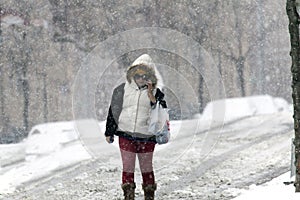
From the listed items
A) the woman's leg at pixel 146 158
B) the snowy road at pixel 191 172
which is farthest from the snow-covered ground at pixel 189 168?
the woman's leg at pixel 146 158

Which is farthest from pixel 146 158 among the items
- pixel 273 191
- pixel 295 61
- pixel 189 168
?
pixel 189 168

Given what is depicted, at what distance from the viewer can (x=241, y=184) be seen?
26.2 ft

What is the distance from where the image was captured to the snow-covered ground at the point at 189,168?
25.3 ft

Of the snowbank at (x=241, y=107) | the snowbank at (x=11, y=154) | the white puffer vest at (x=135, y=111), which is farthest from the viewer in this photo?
the snowbank at (x=241, y=107)

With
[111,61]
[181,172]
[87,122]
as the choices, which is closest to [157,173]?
[181,172]

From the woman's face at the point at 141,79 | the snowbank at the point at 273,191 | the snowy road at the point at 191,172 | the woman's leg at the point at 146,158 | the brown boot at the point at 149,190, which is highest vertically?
the woman's face at the point at 141,79

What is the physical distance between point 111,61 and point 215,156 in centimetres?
1246

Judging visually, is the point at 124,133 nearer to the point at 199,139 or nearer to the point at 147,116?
the point at 147,116

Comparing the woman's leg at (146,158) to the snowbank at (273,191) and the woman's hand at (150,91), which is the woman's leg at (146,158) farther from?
the snowbank at (273,191)

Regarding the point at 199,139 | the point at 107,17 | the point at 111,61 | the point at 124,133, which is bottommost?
the point at 199,139

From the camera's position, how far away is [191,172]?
30.5ft

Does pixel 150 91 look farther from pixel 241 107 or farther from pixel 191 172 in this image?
pixel 241 107

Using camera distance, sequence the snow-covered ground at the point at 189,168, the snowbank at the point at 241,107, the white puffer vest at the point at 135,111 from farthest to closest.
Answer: the snowbank at the point at 241,107 → the snow-covered ground at the point at 189,168 → the white puffer vest at the point at 135,111

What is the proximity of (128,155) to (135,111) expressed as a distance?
0.46m
